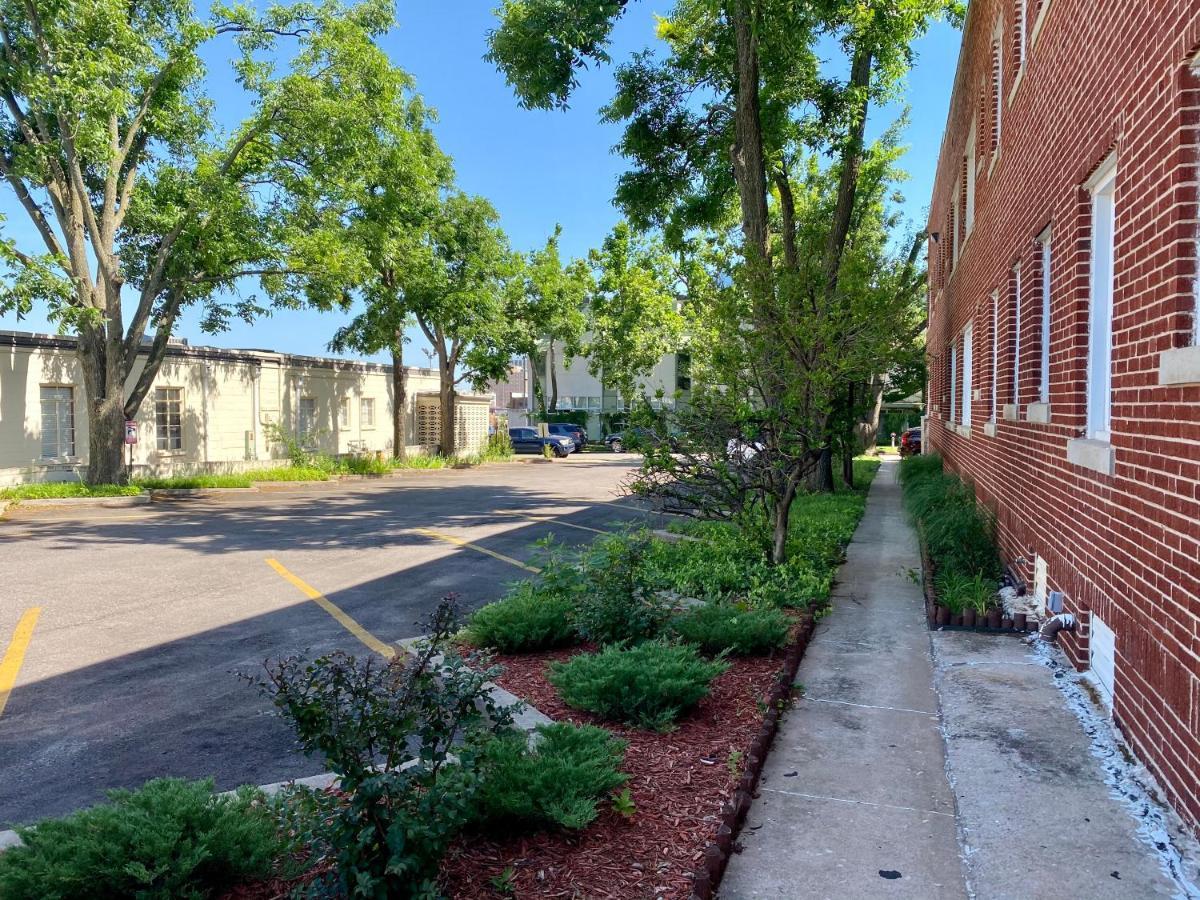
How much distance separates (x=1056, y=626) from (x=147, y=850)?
5.29 metres

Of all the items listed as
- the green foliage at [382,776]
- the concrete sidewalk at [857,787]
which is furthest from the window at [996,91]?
the green foliage at [382,776]

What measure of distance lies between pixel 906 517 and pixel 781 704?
9608 mm

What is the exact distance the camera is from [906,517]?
13.9 metres

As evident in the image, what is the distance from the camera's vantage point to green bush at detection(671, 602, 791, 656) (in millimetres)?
5961

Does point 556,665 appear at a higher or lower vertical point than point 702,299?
lower

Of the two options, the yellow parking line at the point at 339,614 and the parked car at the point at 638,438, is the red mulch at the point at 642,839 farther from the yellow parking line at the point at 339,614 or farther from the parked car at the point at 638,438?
the parked car at the point at 638,438

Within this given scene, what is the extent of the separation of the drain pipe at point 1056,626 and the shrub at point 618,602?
2511 millimetres

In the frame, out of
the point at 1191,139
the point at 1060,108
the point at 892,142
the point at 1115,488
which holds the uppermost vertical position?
the point at 892,142

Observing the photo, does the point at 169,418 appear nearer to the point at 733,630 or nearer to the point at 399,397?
the point at 399,397

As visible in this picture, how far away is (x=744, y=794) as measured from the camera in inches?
153

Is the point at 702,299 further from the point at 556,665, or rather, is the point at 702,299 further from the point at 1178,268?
the point at 1178,268

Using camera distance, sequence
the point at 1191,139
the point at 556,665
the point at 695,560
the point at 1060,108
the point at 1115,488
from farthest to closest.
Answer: the point at 695,560 < the point at 1060,108 < the point at 556,665 < the point at 1115,488 < the point at 1191,139

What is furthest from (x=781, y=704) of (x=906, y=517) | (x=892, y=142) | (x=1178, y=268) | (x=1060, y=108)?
(x=892, y=142)

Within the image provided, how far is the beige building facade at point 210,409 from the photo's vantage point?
19391mm
